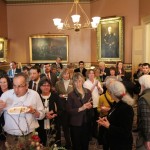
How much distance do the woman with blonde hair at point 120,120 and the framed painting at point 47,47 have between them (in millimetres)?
9894

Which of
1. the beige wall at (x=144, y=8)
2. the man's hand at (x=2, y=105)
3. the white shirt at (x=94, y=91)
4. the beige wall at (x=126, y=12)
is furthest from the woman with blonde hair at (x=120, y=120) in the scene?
the beige wall at (x=126, y=12)

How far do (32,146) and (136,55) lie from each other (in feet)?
26.6

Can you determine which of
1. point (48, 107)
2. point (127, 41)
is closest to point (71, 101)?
point (48, 107)

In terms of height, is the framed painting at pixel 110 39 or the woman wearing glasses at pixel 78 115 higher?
the framed painting at pixel 110 39

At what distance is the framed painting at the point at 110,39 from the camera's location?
34.9ft

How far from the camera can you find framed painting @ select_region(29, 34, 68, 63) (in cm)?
1277

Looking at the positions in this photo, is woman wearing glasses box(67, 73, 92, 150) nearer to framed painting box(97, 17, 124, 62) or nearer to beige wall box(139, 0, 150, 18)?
beige wall box(139, 0, 150, 18)

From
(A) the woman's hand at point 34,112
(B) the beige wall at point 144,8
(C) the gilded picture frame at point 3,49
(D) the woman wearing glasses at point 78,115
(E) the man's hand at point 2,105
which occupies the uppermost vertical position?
(B) the beige wall at point 144,8

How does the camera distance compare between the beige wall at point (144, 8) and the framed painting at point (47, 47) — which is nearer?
the beige wall at point (144, 8)

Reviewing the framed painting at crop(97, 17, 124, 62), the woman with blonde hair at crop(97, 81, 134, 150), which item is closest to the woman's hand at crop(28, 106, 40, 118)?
the woman with blonde hair at crop(97, 81, 134, 150)

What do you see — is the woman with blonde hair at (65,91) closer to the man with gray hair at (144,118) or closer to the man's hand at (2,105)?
the man with gray hair at (144,118)

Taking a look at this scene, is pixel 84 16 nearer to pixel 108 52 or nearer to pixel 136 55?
pixel 108 52

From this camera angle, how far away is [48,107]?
416 cm

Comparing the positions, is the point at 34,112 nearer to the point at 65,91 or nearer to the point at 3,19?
the point at 65,91
